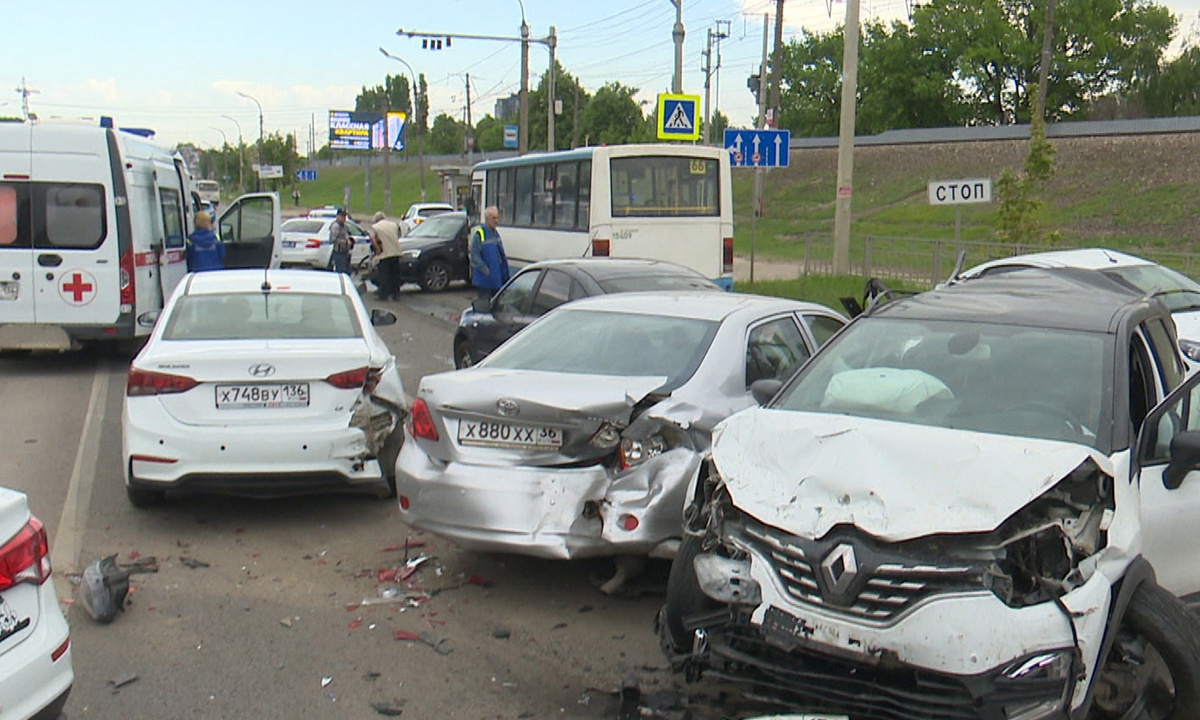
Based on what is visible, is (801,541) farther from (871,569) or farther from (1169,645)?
(1169,645)

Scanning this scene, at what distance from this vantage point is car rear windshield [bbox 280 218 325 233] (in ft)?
99.6

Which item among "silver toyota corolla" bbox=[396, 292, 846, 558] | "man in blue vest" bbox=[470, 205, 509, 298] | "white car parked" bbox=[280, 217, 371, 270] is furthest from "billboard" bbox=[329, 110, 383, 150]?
"silver toyota corolla" bbox=[396, 292, 846, 558]

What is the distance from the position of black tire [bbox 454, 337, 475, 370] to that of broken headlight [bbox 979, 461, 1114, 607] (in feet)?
28.3

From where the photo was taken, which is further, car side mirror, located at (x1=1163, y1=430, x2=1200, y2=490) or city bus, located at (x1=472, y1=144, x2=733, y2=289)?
city bus, located at (x1=472, y1=144, x2=733, y2=289)

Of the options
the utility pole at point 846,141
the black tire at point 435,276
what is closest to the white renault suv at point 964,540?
the utility pole at point 846,141

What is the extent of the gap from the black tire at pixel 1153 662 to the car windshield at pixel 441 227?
21.0 metres

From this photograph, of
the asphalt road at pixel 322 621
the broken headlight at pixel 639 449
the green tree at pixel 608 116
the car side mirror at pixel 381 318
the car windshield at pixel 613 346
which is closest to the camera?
the asphalt road at pixel 322 621

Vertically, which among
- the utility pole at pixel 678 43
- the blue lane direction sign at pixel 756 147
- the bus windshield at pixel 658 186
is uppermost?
the utility pole at pixel 678 43

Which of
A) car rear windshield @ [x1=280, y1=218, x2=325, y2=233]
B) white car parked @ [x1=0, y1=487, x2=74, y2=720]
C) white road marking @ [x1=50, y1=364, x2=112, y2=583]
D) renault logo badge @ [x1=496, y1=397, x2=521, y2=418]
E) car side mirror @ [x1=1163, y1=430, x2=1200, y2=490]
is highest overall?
car rear windshield @ [x1=280, y1=218, x2=325, y2=233]

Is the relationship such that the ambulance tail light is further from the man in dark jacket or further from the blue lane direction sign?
the blue lane direction sign

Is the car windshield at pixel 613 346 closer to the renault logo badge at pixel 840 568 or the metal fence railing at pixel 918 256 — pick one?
the renault logo badge at pixel 840 568

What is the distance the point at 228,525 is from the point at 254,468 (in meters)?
0.59

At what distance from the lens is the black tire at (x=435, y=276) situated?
2400 centimetres

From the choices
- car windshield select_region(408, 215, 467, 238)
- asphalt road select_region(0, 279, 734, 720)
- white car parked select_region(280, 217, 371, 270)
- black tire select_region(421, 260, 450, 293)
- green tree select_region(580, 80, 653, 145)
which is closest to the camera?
asphalt road select_region(0, 279, 734, 720)
